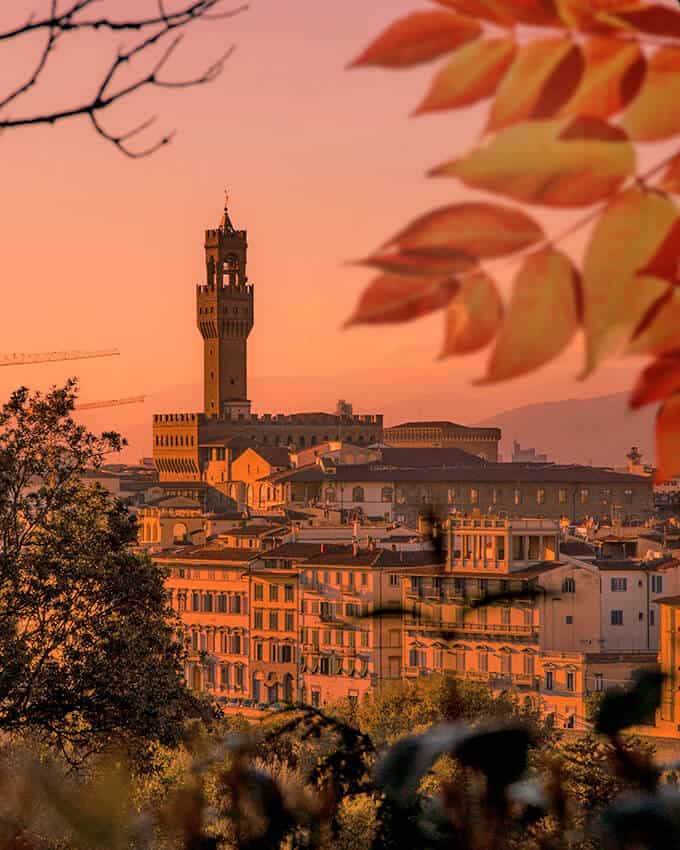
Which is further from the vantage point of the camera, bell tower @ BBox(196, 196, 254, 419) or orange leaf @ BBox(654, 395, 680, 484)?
bell tower @ BBox(196, 196, 254, 419)

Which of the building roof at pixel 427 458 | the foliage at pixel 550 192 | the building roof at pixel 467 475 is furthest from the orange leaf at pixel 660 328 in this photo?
the building roof at pixel 427 458

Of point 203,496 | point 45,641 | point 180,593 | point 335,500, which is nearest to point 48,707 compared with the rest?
point 45,641

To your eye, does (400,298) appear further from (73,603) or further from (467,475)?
(467,475)

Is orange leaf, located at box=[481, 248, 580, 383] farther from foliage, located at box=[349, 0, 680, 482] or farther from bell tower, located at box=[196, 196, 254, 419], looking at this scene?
bell tower, located at box=[196, 196, 254, 419]

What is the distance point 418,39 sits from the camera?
59 cm

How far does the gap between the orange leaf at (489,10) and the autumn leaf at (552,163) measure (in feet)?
0.13

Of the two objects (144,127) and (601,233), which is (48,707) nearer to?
(144,127)

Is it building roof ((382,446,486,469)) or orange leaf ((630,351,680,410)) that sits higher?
orange leaf ((630,351,680,410))

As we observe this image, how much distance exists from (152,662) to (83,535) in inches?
44.0

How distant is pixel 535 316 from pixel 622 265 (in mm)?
32

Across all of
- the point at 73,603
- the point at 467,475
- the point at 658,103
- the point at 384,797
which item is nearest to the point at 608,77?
the point at 658,103

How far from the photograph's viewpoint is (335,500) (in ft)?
230

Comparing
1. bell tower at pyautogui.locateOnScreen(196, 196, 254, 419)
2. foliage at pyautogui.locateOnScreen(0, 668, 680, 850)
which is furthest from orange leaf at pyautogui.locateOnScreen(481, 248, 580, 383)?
bell tower at pyautogui.locateOnScreen(196, 196, 254, 419)

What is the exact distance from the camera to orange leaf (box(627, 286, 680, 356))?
1.90 feet
